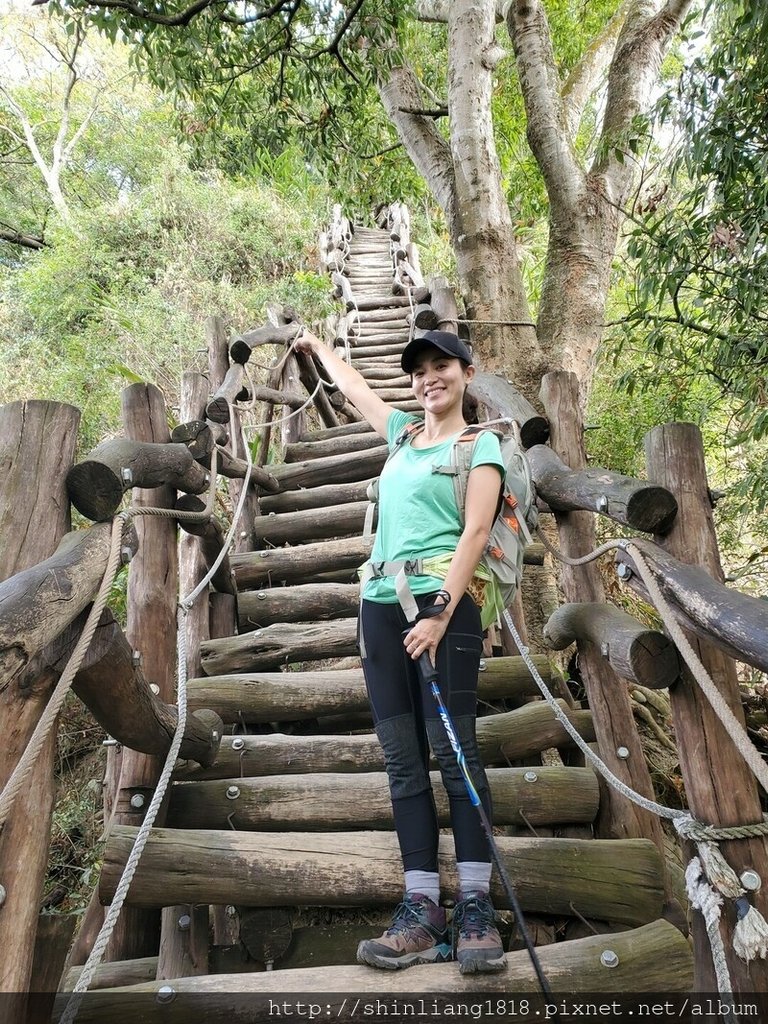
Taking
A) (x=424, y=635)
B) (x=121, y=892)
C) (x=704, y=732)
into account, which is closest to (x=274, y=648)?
(x=424, y=635)

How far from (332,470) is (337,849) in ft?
11.0

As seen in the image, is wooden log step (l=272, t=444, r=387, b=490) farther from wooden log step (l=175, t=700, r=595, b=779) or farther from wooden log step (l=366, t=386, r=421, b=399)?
wooden log step (l=175, t=700, r=595, b=779)

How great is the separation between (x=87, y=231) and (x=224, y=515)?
7117 millimetres

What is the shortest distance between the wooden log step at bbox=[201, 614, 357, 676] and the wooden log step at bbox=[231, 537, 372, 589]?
67 centimetres

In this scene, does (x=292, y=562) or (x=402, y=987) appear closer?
(x=402, y=987)

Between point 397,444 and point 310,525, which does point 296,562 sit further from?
point 397,444

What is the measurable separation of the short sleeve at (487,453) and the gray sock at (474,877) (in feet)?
3.57

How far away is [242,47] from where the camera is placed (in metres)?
5.33

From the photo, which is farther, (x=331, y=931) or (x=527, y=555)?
(x=527, y=555)

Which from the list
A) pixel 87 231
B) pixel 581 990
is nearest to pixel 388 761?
pixel 581 990

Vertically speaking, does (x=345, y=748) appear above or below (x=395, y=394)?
below

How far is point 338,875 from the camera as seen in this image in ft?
7.09

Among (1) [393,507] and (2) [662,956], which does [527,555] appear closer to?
(1) [393,507]

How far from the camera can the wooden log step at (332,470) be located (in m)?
5.20
